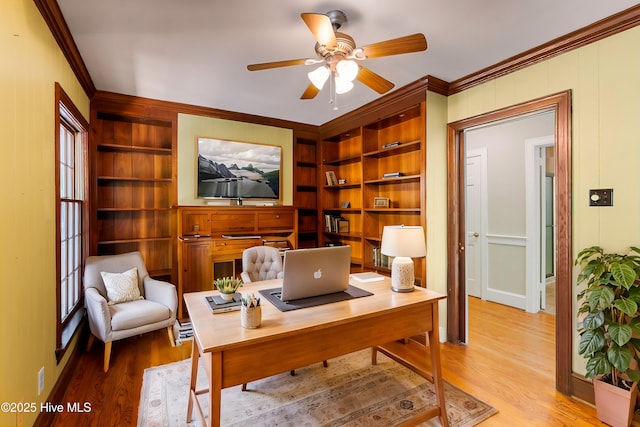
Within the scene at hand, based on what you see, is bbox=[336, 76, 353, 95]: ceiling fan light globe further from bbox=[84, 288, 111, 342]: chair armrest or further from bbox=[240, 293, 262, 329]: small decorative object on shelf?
bbox=[84, 288, 111, 342]: chair armrest

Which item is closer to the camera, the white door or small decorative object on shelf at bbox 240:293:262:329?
small decorative object on shelf at bbox 240:293:262:329

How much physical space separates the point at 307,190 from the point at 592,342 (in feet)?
12.1

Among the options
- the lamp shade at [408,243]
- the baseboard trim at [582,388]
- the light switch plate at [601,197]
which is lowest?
the baseboard trim at [582,388]

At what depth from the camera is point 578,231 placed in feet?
7.36

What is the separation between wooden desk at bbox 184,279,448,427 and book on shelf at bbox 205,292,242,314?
3 centimetres

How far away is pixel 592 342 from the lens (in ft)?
6.44

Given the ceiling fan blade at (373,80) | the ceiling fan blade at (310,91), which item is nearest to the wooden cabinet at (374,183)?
the ceiling fan blade at (373,80)

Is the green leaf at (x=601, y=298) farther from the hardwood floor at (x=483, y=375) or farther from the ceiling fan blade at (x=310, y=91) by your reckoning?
the ceiling fan blade at (x=310, y=91)

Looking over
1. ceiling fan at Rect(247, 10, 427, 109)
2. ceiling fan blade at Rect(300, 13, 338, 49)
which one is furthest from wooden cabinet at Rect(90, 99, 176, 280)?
ceiling fan blade at Rect(300, 13, 338, 49)

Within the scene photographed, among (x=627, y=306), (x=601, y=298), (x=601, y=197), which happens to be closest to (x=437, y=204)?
(x=601, y=197)

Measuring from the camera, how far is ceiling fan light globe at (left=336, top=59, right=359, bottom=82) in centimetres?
188

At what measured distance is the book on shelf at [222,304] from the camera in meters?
1.66

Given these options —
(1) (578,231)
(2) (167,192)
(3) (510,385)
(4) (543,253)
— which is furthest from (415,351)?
(2) (167,192)

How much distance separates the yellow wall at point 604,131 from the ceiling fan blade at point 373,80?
131 cm
